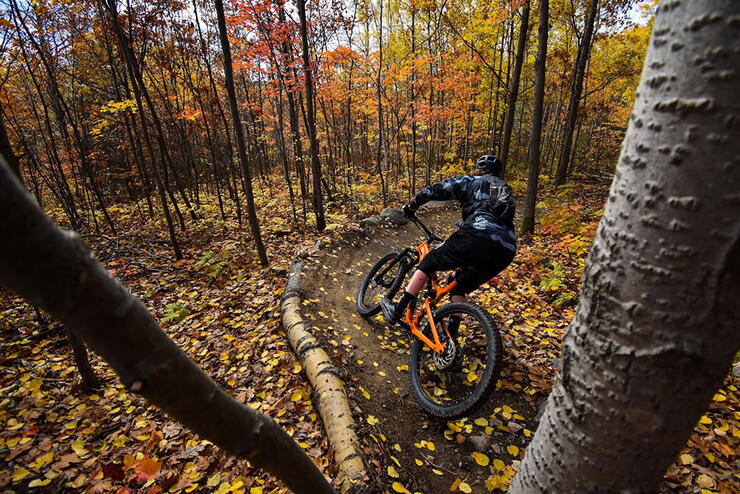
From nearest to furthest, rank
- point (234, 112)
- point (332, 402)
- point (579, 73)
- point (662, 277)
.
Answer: point (662, 277)
point (332, 402)
point (234, 112)
point (579, 73)

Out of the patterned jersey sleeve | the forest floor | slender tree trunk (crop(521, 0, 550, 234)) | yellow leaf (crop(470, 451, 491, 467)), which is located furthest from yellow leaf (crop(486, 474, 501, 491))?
slender tree trunk (crop(521, 0, 550, 234))

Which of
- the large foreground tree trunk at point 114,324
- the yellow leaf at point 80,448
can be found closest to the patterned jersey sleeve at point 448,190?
the large foreground tree trunk at point 114,324

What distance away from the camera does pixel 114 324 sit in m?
0.54

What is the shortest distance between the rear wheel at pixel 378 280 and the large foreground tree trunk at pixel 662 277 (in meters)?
3.85

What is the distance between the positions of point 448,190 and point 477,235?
76 cm

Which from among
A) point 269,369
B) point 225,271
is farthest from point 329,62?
point 269,369

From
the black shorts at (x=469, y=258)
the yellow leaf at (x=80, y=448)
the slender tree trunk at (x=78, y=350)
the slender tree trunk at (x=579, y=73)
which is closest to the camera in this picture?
the yellow leaf at (x=80, y=448)

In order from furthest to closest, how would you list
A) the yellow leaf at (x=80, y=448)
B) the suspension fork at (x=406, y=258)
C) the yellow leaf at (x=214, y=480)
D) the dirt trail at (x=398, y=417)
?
the suspension fork at (x=406, y=258), the yellow leaf at (x=80, y=448), the dirt trail at (x=398, y=417), the yellow leaf at (x=214, y=480)

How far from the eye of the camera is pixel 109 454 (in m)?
2.85

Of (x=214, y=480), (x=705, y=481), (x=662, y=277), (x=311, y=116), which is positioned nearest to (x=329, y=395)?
(x=214, y=480)

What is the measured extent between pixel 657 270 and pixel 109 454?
4200 mm

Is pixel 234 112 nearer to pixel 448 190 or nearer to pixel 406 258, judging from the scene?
pixel 406 258

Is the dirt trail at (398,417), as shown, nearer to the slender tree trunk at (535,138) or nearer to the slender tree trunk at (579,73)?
the slender tree trunk at (535,138)

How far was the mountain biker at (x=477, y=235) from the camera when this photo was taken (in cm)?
333
